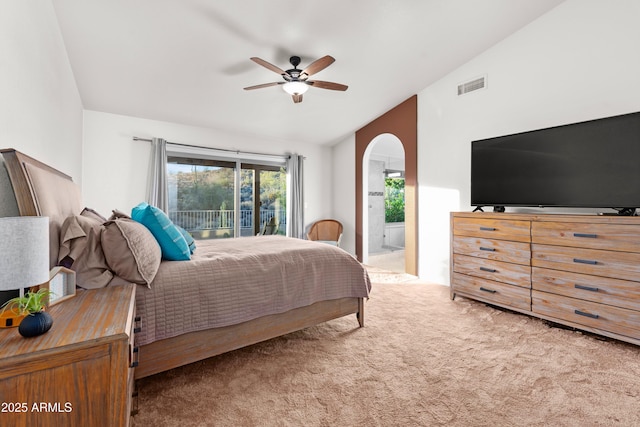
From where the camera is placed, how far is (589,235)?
7.81 feet

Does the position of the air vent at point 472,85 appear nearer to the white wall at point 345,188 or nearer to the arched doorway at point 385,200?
the white wall at point 345,188

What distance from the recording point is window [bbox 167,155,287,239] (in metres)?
4.57

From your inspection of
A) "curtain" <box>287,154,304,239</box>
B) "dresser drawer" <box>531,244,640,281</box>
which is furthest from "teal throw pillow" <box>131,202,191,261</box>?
"curtain" <box>287,154,304,239</box>

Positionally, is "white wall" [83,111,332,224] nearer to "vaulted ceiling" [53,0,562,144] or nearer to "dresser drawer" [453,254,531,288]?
"vaulted ceiling" [53,0,562,144]

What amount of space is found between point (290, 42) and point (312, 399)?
10.2 feet

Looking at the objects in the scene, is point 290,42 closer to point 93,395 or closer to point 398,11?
point 398,11

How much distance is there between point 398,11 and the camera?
2.84m

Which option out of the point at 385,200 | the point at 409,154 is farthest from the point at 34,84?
the point at 385,200

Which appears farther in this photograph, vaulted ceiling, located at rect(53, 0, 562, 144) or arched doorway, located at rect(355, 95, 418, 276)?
arched doorway, located at rect(355, 95, 418, 276)

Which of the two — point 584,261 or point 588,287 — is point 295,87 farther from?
point 588,287

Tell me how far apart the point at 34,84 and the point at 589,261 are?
13.1 feet

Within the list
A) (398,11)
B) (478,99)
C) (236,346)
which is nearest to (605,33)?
(478,99)

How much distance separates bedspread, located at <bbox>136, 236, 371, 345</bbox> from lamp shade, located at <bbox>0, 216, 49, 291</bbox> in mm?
744

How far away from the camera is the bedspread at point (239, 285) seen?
1.70 meters
